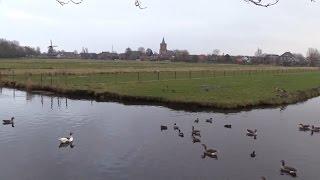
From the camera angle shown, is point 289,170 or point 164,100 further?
point 164,100

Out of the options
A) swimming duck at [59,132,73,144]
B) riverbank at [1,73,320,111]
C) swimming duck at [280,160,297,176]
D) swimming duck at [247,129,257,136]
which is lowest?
swimming duck at [280,160,297,176]

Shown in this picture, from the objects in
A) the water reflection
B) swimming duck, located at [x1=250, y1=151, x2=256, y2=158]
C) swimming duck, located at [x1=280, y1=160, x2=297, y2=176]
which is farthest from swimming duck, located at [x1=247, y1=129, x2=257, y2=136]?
the water reflection

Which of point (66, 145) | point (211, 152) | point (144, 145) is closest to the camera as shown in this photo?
point (211, 152)

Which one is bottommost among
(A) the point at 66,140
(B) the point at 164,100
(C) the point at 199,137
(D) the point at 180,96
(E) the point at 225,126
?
(C) the point at 199,137

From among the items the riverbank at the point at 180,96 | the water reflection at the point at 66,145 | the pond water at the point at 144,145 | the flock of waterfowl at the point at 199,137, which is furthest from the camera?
the riverbank at the point at 180,96

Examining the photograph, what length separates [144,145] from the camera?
1029 inches

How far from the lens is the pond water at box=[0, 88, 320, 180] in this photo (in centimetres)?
2114

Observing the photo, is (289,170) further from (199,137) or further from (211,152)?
(199,137)

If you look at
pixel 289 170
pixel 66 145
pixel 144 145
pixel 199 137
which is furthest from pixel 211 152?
pixel 66 145

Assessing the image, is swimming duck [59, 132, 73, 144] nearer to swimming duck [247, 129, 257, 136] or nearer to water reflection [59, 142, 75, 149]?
water reflection [59, 142, 75, 149]

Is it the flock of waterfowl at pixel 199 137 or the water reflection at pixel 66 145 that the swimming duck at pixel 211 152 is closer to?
the flock of waterfowl at pixel 199 137

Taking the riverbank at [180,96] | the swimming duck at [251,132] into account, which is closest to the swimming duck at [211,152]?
the swimming duck at [251,132]

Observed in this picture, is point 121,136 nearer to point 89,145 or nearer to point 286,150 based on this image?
point 89,145

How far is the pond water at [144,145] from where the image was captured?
21141 millimetres
